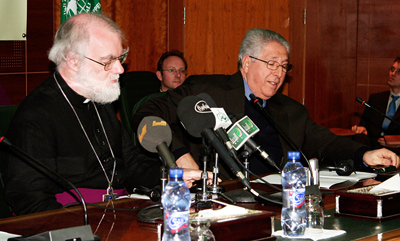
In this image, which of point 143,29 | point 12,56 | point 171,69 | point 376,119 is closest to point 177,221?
point 12,56

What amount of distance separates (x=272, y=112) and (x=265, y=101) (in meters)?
0.09

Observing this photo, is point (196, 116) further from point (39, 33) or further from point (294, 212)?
point (39, 33)

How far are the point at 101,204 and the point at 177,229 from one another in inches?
31.8

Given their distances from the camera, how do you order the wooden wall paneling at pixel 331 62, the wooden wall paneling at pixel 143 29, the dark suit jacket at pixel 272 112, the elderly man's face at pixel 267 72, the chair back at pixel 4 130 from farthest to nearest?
the wooden wall paneling at pixel 331 62, the wooden wall paneling at pixel 143 29, the elderly man's face at pixel 267 72, the dark suit jacket at pixel 272 112, the chair back at pixel 4 130

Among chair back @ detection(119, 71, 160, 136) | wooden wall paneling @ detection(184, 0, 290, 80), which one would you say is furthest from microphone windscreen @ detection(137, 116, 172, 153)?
wooden wall paneling @ detection(184, 0, 290, 80)

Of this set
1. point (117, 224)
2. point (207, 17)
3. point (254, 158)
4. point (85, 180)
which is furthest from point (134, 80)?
point (117, 224)

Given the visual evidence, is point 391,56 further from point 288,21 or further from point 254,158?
point 254,158

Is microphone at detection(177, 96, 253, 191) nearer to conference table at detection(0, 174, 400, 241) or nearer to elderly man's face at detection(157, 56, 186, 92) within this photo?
conference table at detection(0, 174, 400, 241)

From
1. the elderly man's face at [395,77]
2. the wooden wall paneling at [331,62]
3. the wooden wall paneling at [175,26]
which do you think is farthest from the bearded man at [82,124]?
the wooden wall paneling at [331,62]

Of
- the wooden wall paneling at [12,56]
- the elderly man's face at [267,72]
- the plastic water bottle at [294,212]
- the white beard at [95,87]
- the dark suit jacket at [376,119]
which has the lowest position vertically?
the plastic water bottle at [294,212]

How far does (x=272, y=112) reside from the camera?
3.53 m

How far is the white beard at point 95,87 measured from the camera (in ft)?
9.21

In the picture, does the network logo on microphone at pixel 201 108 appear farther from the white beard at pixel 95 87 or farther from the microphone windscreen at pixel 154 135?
the white beard at pixel 95 87

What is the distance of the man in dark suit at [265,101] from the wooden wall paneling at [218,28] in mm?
2251
